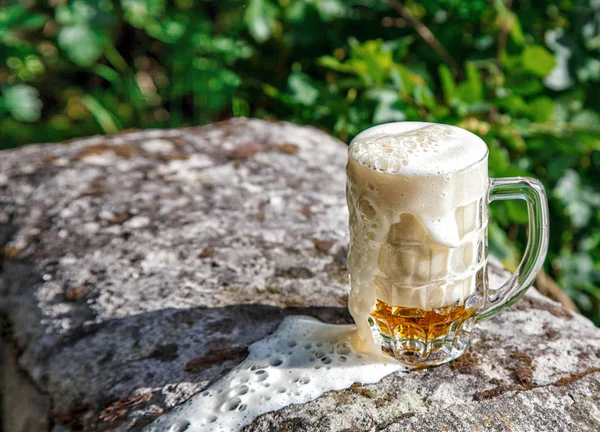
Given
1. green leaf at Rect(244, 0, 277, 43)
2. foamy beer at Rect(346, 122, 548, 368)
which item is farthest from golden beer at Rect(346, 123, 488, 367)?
green leaf at Rect(244, 0, 277, 43)

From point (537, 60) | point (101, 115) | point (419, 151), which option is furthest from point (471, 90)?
point (101, 115)

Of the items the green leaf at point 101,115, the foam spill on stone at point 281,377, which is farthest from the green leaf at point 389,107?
the green leaf at point 101,115

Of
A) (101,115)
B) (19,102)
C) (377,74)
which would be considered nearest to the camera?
(377,74)

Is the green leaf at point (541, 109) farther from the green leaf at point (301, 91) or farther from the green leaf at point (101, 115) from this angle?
the green leaf at point (101, 115)

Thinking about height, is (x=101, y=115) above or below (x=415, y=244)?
below

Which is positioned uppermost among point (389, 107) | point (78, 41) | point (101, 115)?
point (78, 41)

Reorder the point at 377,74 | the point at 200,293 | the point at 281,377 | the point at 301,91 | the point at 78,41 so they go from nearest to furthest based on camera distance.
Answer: the point at 281,377, the point at 200,293, the point at 377,74, the point at 301,91, the point at 78,41

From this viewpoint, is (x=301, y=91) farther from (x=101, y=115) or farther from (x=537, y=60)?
(x=101, y=115)
